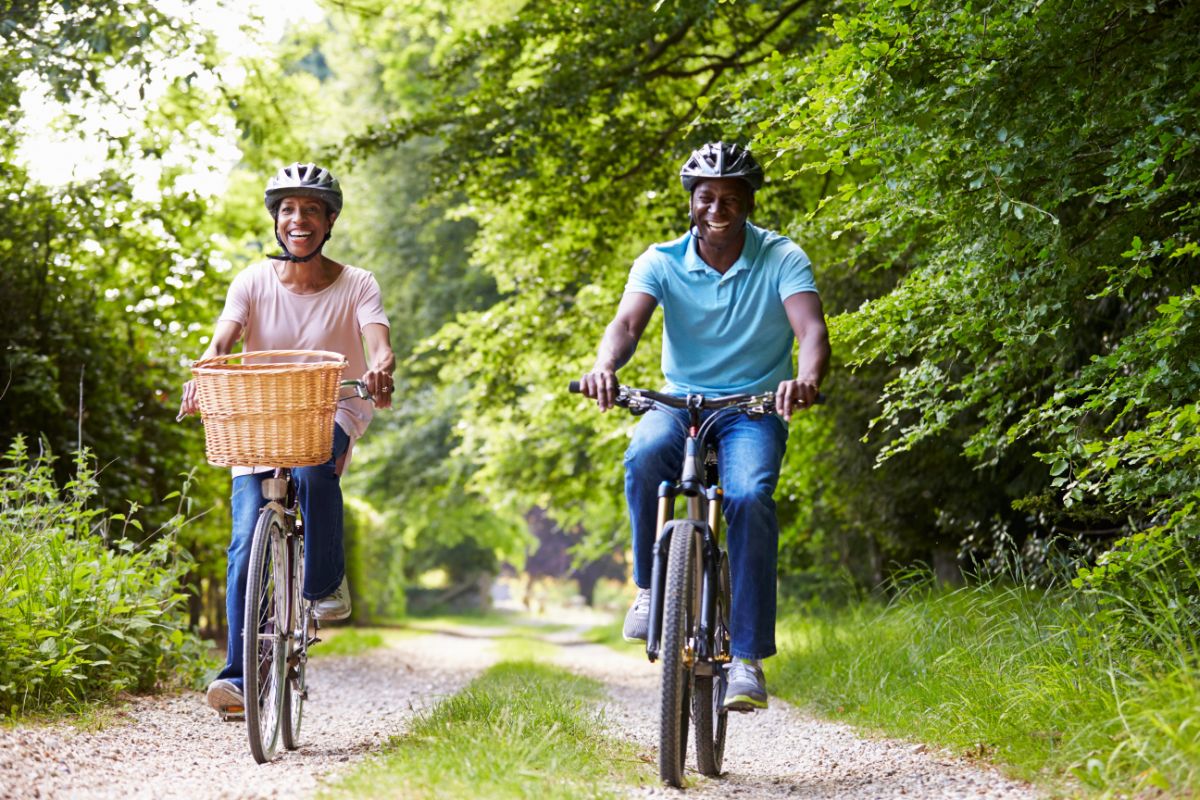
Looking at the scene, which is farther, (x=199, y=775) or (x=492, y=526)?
(x=492, y=526)

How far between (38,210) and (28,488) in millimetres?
3906

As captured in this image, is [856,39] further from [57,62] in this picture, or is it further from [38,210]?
[38,210]

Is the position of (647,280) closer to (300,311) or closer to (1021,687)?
(300,311)

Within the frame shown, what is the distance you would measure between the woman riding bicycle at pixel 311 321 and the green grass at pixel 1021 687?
245 cm

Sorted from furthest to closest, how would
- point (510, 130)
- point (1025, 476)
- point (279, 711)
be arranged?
point (510, 130)
point (1025, 476)
point (279, 711)

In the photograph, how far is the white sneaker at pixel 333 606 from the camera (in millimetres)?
5121

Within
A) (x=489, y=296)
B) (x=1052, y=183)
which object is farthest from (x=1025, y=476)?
(x=489, y=296)

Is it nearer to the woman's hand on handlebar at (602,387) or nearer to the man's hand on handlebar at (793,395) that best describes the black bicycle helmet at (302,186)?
the woman's hand on handlebar at (602,387)

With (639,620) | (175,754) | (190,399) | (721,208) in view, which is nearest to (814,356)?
(721,208)

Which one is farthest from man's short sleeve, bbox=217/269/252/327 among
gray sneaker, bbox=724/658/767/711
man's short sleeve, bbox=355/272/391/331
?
gray sneaker, bbox=724/658/767/711

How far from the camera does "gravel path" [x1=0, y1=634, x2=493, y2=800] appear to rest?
12.7 ft

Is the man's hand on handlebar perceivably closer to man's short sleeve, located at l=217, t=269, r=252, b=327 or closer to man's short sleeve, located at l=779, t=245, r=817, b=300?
man's short sleeve, located at l=779, t=245, r=817, b=300

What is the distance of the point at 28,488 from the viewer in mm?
6012

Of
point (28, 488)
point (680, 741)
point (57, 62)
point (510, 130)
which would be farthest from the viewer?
point (510, 130)
